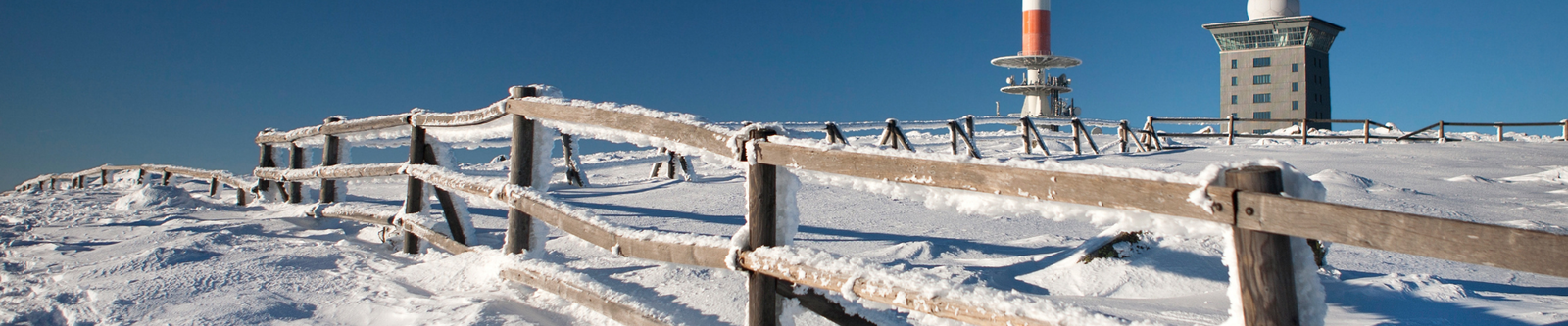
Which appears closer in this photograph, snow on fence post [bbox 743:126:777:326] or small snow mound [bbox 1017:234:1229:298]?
snow on fence post [bbox 743:126:777:326]

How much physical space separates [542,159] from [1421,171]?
10833 mm

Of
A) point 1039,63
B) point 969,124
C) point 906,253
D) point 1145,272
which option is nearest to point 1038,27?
point 1039,63

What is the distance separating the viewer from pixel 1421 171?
9.65 m

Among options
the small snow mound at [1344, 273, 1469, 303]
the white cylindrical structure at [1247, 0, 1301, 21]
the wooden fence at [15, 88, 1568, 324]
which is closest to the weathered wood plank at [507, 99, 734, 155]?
the wooden fence at [15, 88, 1568, 324]

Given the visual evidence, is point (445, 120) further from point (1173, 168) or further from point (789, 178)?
point (1173, 168)

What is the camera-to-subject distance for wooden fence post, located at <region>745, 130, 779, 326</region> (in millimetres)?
2590

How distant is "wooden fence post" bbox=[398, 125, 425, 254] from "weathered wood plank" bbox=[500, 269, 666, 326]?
5.09 feet

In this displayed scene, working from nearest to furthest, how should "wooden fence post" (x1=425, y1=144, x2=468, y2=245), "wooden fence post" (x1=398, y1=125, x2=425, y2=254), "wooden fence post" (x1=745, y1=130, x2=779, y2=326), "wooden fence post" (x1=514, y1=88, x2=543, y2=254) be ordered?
"wooden fence post" (x1=745, y1=130, x2=779, y2=326) < "wooden fence post" (x1=514, y1=88, x2=543, y2=254) < "wooden fence post" (x1=425, y1=144, x2=468, y2=245) < "wooden fence post" (x1=398, y1=125, x2=425, y2=254)

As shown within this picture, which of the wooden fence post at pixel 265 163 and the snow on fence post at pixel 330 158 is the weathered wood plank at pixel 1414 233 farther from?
the wooden fence post at pixel 265 163

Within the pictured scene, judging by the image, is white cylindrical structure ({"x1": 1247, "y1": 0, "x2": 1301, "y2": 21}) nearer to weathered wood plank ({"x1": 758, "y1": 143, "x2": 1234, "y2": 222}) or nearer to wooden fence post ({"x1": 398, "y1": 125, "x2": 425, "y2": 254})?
wooden fence post ({"x1": 398, "y1": 125, "x2": 425, "y2": 254})

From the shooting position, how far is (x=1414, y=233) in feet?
4.53

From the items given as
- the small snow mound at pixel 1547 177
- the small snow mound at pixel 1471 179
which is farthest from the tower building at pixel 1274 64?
the small snow mound at pixel 1471 179

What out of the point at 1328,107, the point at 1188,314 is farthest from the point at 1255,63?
the point at 1188,314

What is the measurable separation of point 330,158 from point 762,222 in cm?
545
